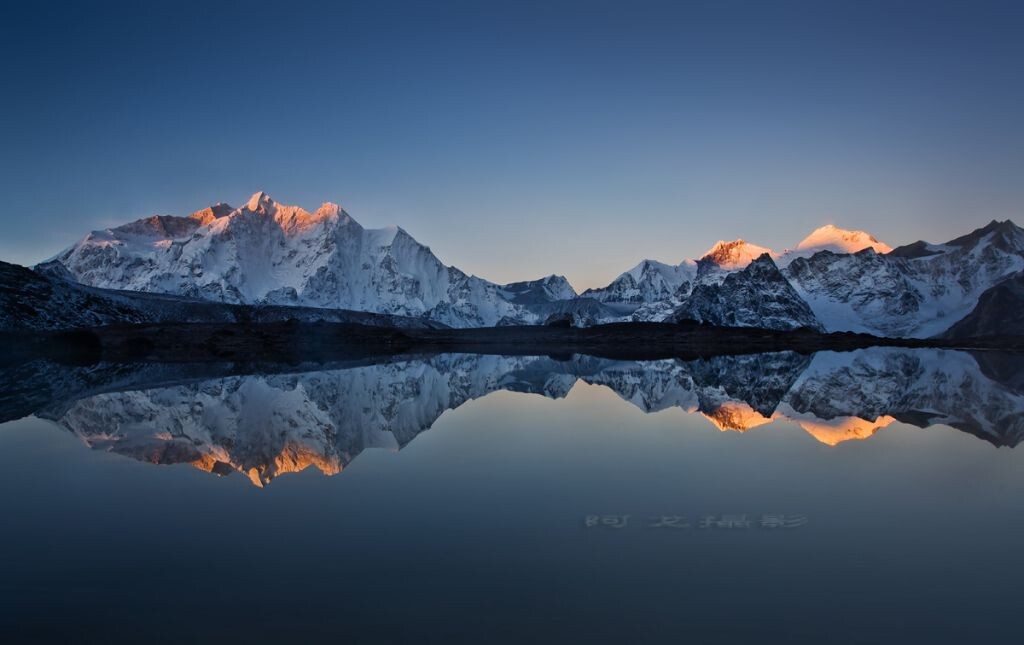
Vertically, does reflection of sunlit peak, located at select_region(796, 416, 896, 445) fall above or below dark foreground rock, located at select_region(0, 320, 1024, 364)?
below

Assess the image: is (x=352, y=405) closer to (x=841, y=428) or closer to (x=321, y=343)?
(x=841, y=428)

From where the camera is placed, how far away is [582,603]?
9.52 m

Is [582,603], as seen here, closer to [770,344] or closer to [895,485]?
[895,485]

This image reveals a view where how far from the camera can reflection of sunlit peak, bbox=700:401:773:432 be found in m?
27.1

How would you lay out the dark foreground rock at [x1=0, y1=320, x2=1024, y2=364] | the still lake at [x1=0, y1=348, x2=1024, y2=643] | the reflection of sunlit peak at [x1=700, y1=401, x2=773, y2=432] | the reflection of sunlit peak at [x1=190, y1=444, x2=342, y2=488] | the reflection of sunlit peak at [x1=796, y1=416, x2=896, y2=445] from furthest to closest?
the dark foreground rock at [x1=0, y1=320, x2=1024, y2=364] → the reflection of sunlit peak at [x1=700, y1=401, x2=773, y2=432] → the reflection of sunlit peak at [x1=796, y1=416, x2=896, y2=445] → the reflection of sunlit peak at [x1=190, y1=444, x2=342, y2=488] → the still lake at [x1=0, y1=348, x2=1024, y2=643]

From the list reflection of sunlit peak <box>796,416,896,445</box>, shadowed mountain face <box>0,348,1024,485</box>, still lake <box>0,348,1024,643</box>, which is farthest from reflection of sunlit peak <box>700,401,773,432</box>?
reflection of sunlit peak <box>796,416,896,445</box>

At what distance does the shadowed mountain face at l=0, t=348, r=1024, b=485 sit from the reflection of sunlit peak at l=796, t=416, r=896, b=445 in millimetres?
53

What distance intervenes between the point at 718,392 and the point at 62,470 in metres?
36.2

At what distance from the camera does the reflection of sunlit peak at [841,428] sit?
2404 cm

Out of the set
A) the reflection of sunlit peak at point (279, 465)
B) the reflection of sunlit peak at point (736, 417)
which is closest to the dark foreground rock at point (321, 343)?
the reflection of sunlit peak at point (736, 417)

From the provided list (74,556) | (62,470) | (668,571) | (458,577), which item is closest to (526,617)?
(458,577)

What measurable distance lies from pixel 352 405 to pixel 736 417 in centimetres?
2005

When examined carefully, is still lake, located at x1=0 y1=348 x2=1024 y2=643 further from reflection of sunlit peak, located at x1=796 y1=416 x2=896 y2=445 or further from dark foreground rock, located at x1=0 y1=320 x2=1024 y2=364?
dark foreground rock, located at x1=0 y1=320 x2=1024 y2=364

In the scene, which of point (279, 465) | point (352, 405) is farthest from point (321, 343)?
point (279, 465)
